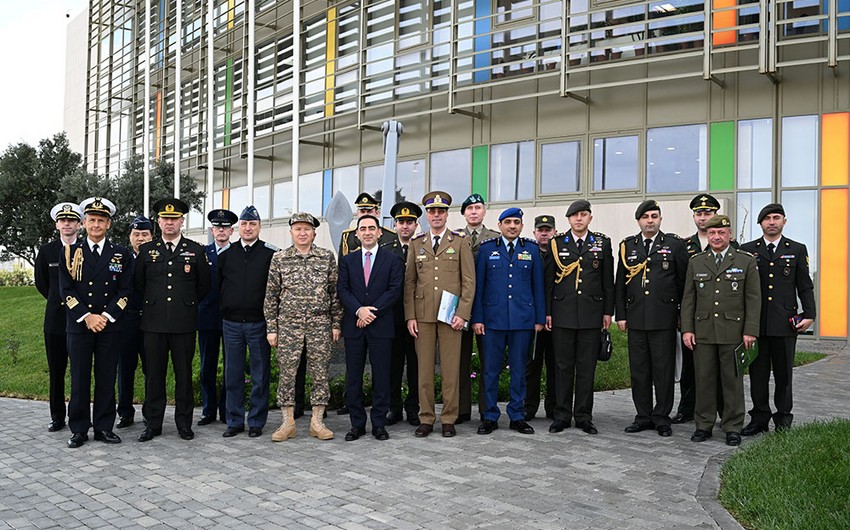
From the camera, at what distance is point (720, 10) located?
14023 mm

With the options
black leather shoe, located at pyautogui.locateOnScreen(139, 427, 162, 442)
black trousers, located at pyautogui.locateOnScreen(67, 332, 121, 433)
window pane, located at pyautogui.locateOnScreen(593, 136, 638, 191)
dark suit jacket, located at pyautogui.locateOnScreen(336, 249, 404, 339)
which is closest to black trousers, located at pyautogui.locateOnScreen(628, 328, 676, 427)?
dark suit jacket, located at pyautogui.locateOnScreen(336, 249, 404, 339)

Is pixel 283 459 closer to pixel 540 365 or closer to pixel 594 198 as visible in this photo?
pixel 540 365

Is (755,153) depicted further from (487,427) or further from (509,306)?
(487,427)

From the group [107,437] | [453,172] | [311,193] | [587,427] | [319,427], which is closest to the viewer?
[107,437]

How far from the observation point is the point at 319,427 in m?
6.77

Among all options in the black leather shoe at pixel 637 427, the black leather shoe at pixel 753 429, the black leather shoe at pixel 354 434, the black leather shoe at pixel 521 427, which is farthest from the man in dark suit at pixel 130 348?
the black leather shoe at pixel 753 429

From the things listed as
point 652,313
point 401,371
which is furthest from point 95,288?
point 652,313

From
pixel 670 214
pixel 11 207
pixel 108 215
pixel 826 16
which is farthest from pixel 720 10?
pixel 11 207

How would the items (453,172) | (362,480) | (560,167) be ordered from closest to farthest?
(362,480), (560,167), (453,172)

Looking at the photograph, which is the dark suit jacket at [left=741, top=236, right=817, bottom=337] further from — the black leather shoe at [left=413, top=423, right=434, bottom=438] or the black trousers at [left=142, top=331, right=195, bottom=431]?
the black trousers at [left=142, top=331, right=195, bottom=431]

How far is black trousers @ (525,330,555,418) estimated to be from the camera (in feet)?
25.0

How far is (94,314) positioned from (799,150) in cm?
1314

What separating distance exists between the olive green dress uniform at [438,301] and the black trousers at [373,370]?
321 millimetres

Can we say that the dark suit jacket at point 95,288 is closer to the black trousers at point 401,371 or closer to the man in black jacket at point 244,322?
the man in black jacket at point 244,322
